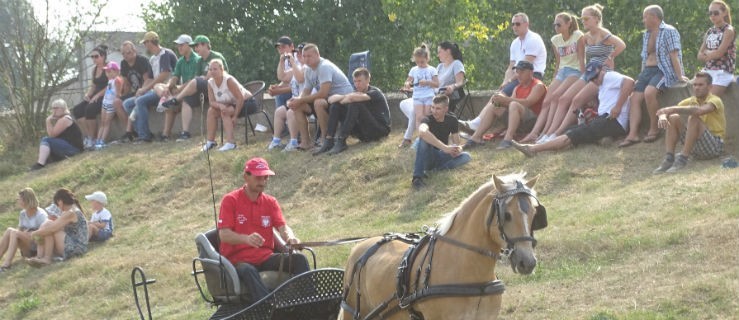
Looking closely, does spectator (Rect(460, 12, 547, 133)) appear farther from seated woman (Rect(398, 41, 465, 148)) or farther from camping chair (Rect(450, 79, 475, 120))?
camping chair (Rect(450, 79, 475, 120))

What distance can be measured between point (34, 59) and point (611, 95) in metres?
12.3

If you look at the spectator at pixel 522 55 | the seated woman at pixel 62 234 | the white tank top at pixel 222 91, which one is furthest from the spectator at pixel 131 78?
the spectator at pixel 522 55

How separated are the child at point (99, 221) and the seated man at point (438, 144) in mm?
4490

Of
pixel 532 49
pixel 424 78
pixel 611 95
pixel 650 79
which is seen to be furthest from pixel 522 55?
pixel 650 79

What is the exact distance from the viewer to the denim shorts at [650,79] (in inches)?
553

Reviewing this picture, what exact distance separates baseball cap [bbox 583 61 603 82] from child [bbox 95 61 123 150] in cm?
938

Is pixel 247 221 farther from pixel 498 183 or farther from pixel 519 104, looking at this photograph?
pixel 519 104

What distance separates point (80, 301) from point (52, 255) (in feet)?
6.43

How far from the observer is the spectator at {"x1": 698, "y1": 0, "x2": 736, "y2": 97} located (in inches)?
526

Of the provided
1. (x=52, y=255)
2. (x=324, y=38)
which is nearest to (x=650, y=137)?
(x=52, y=255)

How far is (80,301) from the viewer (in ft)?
45.8

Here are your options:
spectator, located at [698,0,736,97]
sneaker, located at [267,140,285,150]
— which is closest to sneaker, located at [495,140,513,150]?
spectator, located at [698,0,736,97]

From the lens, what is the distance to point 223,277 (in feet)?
29.6

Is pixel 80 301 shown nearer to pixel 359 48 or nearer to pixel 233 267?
pixel 233 267
